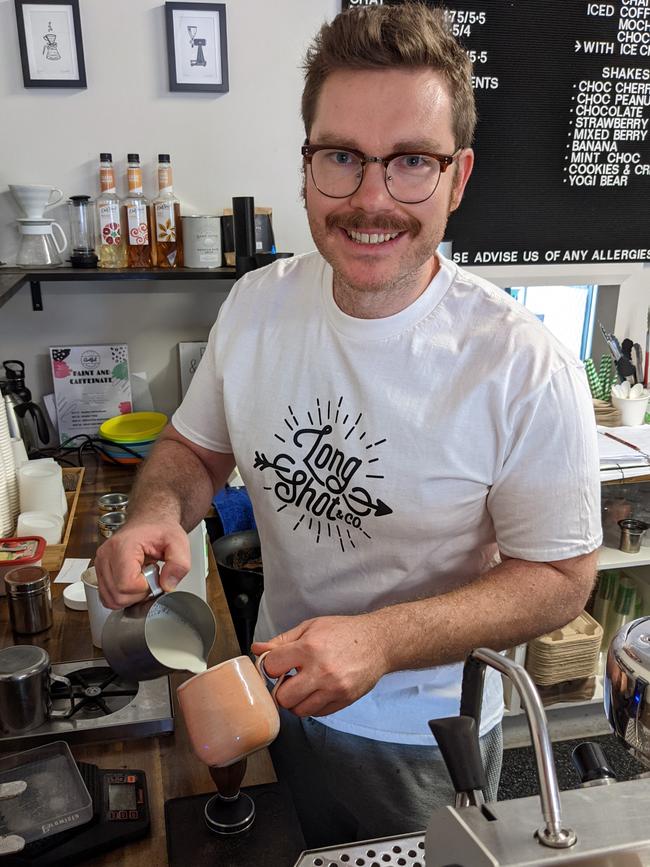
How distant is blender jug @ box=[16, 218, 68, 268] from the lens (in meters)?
2.03

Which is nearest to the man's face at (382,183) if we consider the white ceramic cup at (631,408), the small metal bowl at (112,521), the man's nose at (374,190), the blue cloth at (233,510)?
the man's nose at (374,190)

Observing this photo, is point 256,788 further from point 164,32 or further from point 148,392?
point 164,32

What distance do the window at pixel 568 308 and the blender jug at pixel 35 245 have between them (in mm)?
1561

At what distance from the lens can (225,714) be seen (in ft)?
2.61

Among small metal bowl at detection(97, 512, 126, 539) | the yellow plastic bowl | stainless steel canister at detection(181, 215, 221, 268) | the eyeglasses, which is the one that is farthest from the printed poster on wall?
the eyeglasses

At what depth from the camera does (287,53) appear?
2.11 m

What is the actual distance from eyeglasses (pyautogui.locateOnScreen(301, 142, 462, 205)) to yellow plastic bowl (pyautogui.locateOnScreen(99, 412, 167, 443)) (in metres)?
1.19

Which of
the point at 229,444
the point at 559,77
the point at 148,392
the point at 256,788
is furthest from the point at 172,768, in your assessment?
the point at 559,77

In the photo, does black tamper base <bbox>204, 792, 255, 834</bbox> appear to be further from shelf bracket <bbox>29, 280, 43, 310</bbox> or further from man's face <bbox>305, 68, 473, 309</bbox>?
shelf bracket <bbox>29, 280, 43, 310</bbox>

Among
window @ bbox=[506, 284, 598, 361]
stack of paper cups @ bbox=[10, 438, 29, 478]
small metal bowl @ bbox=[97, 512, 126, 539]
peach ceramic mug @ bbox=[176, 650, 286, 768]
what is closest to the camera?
peach ceramic mug @ bbox=[176, 650, 286, 768]

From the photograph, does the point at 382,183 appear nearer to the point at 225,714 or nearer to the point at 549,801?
the point at 225,714

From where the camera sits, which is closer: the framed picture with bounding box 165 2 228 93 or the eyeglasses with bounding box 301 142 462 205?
the eyeglasses with bounding box 301 142 462 205

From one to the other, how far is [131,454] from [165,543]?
104cm

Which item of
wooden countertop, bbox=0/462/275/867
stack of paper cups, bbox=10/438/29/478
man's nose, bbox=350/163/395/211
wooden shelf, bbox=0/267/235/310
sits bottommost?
wooden countertop, bbox=0/462/275/867
